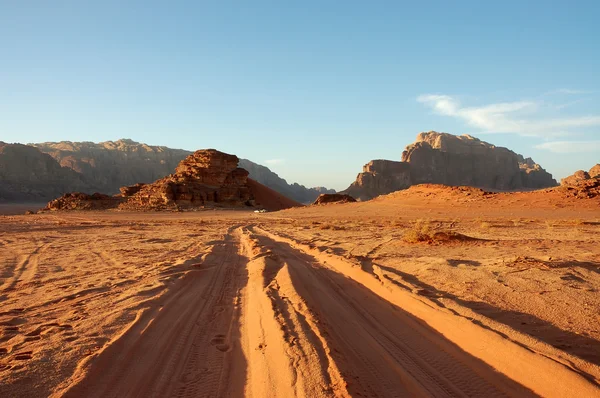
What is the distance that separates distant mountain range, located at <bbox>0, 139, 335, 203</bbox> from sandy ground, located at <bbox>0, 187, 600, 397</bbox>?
84578mm

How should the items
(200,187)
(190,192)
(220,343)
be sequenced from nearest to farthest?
1. (220,343)
2. (190,192)
3. (200,187)

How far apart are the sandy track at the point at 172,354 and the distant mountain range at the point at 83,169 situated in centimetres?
8604

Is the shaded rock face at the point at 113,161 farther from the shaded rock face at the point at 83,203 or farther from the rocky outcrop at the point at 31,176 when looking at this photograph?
the shaded rock face at the point at 83,203

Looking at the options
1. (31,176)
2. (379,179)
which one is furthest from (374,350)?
(31,176)

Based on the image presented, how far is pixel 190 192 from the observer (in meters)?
48.9

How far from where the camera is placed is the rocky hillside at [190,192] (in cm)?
4716

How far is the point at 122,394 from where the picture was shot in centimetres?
304

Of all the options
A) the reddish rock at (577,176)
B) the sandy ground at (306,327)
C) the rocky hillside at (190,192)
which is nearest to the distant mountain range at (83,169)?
the rocky hillside at (190,192)

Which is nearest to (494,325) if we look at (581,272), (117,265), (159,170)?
(581,272)

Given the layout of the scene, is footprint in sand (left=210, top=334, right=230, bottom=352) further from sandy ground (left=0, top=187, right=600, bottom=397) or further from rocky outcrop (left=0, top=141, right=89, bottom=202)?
rocky outcrop (left=0, top=141, right=89, bottom=202)

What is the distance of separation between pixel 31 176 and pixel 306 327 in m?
100

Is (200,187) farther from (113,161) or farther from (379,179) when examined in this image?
(113,161)

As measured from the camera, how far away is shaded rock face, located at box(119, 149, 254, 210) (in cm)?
4769

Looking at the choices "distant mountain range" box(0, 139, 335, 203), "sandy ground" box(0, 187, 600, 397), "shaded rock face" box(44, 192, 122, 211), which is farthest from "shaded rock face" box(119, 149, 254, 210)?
"distant mountain range" box(0, 139, 335, 203)
